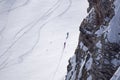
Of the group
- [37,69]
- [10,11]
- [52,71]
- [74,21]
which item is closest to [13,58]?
[37,69]

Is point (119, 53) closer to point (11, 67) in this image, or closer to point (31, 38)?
point (11, 67)

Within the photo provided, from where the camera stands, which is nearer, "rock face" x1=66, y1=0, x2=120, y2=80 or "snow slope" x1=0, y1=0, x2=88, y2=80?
"rock face" x1=66, y1=0, x2=120, y2=80

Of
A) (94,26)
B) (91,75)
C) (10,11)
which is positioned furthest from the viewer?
(10,11)

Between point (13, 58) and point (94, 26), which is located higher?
point (94, 26)

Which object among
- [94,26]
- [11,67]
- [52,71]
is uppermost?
[94,26]

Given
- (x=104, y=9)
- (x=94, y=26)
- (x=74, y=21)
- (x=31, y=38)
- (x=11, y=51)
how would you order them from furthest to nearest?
(x=74, y=21), (x=31, y=38), (x=11, y=51), (x=94, y=26), (x=104, y=9)
